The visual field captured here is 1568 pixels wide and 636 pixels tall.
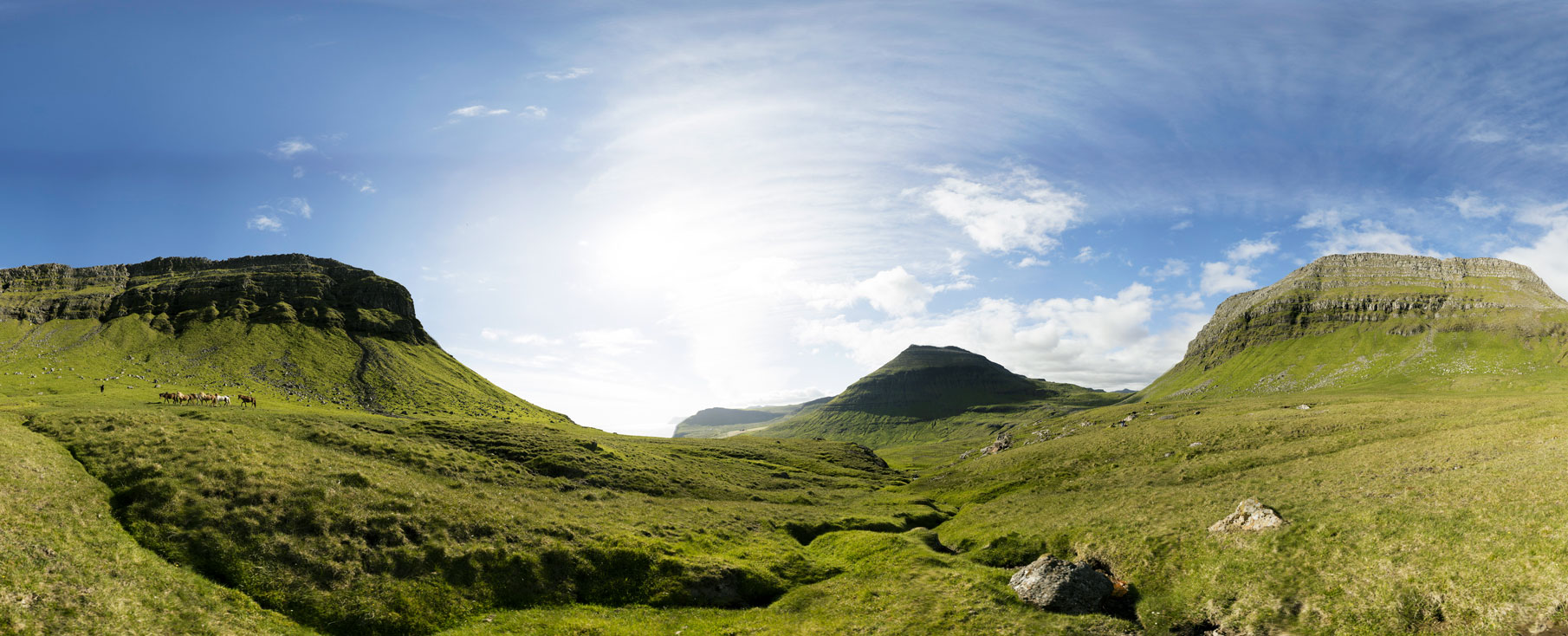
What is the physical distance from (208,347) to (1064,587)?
220 meters

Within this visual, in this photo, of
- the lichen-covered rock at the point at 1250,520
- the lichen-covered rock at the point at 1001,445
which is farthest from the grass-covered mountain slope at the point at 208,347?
the lichen-covered rock at the point at 1250,520

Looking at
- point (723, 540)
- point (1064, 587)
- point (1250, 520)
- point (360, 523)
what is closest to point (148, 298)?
point (360, 523)

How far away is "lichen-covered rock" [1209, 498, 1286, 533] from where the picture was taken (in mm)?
38594

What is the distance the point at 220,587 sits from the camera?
94.8 ft

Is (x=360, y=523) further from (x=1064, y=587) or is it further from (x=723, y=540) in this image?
(x=1064, y=587)

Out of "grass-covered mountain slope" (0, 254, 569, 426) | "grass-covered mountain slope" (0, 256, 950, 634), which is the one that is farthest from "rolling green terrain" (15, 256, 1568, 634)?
"grass-covered mountain slope" (0, 254, 569, 426)

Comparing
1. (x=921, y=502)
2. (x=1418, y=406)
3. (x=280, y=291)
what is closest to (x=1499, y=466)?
(x=1418, y=406)

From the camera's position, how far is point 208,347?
15912 cm

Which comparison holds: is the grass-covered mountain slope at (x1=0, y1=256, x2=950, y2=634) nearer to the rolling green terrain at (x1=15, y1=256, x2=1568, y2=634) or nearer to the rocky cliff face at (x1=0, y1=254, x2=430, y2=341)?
the rolling green terrain at (x1=15, y1=256, x2=1568, y2=634)

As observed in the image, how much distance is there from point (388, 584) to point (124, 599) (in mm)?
10655

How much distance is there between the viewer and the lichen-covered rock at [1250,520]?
38594 millimetres

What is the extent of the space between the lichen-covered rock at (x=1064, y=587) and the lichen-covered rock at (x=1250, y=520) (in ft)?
33.6

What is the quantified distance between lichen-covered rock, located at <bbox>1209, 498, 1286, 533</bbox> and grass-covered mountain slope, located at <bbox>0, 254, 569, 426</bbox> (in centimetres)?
16533

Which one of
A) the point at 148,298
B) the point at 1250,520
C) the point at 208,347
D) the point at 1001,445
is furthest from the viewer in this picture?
the point at 148,298
